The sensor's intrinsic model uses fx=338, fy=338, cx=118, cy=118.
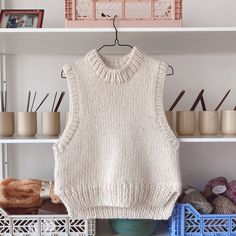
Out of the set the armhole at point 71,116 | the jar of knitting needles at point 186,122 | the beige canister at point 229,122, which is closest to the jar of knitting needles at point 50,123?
the armhole at point 71,116

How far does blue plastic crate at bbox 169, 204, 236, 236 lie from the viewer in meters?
0.98

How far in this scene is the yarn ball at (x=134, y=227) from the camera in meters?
1.00

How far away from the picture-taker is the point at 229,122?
3.37 feet

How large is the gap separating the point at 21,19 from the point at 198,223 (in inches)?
31.8

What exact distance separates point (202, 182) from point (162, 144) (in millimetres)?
430

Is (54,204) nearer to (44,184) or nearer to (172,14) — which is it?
(44,184)

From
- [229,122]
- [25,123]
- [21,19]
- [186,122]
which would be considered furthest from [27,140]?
[229,122]

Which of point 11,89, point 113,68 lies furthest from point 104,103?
point 11,89

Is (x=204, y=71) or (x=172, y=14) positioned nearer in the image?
(x=172, y=14)

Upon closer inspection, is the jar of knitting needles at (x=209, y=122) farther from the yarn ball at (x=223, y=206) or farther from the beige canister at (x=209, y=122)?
the yarn ball at (x=223, y=206)

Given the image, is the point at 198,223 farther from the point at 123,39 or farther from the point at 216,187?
the point at 123,39

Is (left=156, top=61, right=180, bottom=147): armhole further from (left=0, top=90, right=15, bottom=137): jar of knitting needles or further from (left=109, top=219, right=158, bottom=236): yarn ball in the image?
(left=0, top=90, right=15, bottom=137): jar of knitting needles

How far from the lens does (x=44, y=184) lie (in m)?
1.03

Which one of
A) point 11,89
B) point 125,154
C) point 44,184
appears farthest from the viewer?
point 11,89
